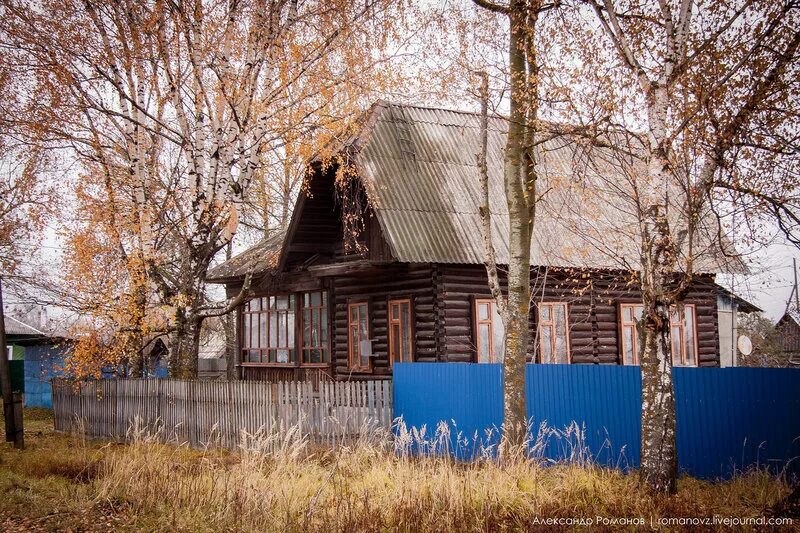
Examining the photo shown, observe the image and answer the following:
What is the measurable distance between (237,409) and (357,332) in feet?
22.0

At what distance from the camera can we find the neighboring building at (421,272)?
63.4 ft

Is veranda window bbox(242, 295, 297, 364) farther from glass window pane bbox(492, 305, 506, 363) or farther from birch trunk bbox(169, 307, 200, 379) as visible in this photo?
glass window pane bbox(492, 305, 506, 363)

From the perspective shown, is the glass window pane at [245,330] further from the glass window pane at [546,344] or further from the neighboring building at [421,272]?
the glass window pane at [546,344]

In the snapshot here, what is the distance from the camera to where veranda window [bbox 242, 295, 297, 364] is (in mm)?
24844

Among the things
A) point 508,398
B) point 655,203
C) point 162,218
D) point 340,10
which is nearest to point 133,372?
point 162,218

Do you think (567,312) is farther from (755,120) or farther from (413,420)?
(755,120)

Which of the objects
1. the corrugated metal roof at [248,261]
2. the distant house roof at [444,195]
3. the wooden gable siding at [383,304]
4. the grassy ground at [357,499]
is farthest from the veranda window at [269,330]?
the grassy ground at [357,499]

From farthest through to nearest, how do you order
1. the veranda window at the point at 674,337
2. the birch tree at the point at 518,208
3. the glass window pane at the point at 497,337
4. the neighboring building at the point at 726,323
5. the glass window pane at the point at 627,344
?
the neighboring building at the point at 726,323 → the veranda window at the point at 674,337 → the glass window pane at the point at 627,344 → the glass window pane at the point at 497,337 → the birch tree at the point at 518,208

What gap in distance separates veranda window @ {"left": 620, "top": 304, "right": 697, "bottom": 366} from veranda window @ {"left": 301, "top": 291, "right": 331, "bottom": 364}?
8.77 metres

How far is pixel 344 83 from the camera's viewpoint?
16.9 meters

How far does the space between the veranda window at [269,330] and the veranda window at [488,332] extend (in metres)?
7.12

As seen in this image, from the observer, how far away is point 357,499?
866 centimetres

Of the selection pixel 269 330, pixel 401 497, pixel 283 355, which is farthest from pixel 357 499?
pixel 269 330

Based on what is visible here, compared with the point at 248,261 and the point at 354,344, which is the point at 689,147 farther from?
the point at 248,261
